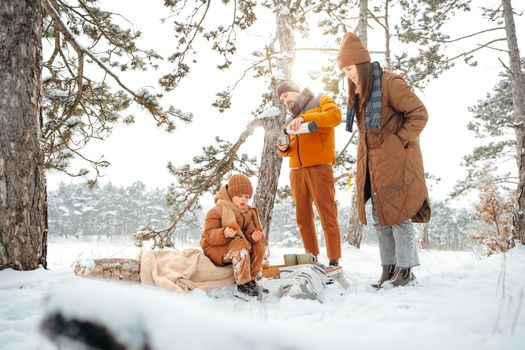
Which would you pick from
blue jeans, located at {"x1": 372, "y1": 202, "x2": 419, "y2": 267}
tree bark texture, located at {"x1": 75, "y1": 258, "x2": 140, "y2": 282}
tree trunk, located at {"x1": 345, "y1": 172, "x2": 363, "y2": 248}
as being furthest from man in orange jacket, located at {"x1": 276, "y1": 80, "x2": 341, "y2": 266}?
tree trunk, located at {"x1": 345, "y1": 172, "x2": 363, "y2": 248}

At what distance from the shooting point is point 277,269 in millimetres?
3232

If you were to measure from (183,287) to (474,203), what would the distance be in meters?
18.1

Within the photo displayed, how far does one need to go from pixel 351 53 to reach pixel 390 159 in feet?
3.41

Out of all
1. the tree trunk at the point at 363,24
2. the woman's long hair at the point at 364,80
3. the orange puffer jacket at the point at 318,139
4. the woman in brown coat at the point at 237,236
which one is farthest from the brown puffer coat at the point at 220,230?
the tree trunk at the point at 363,24

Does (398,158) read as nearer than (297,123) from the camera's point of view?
Yes

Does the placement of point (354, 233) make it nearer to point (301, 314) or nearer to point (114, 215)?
point (301, 314)

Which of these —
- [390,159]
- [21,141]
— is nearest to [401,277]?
[390,159]

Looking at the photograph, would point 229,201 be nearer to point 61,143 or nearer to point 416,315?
point 416,315

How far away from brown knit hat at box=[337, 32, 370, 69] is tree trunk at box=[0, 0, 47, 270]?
2.90 meters

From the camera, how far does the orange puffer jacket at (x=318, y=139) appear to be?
3453mm

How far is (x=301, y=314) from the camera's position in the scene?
6.32 feet

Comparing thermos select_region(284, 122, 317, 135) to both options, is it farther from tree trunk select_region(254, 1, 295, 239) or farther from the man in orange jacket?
tree trunk select_region(254, 1, 295, 239)

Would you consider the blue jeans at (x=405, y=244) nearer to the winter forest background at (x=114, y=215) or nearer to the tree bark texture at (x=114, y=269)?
the tree bark texture at (x=114, y=269)

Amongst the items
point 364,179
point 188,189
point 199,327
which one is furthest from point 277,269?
point 188,189
